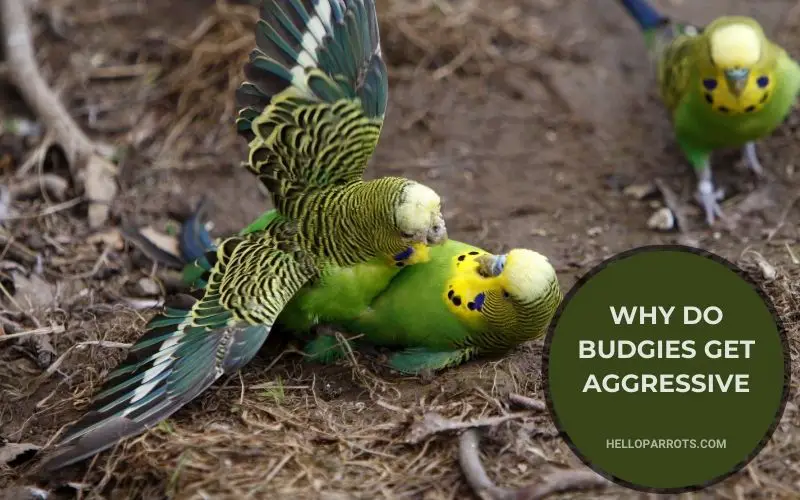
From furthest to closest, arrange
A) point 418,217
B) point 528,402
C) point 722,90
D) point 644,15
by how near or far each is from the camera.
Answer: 1. point 644,15
2. point 722,90
3. point 418,217
4. point 528,402

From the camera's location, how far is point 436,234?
13.1 ft

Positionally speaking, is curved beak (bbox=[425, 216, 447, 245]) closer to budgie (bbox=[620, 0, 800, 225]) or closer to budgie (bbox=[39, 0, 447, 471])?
budgie (bbox=[39, 0, 447, 471])

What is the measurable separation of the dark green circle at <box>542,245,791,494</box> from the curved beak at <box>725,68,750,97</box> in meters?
1.33

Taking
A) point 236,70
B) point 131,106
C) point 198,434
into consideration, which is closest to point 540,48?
point 236,70

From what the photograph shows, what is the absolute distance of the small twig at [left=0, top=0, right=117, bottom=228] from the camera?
5758 mm

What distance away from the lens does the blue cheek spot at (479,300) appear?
399 cm

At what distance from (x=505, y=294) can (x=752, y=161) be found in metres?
2.60

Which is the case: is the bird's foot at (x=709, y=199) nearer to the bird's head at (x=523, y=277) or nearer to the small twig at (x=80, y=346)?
the bird's head at (x=523, y=277)

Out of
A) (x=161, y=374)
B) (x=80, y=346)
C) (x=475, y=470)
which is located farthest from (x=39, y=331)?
(x=475, y=470)

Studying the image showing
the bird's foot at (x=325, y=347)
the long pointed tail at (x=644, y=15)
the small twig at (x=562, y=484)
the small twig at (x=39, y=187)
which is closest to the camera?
the small twig at (x=562, y=484)

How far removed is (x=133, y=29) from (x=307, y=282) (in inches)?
147

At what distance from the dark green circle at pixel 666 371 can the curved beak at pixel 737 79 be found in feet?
4.36

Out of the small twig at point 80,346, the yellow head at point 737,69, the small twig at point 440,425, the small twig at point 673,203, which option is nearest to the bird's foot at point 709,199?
the small twig at point 673,203

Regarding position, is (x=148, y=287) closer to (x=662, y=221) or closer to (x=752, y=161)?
(x=662, y=221)
